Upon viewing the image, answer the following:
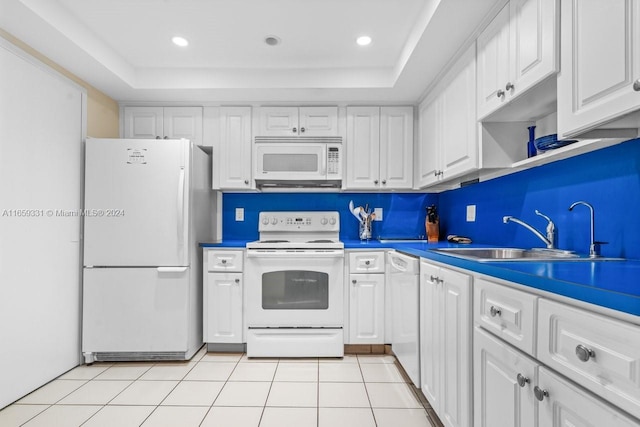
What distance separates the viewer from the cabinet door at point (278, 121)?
2.99 m

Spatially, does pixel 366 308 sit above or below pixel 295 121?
below

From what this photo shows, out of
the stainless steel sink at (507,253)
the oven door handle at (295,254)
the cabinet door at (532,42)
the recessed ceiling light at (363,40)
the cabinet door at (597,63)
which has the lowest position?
the oven door handle at (295,254)

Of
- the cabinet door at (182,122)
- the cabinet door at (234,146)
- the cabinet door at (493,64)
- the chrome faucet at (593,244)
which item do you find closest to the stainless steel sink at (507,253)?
the chrome faucet at (593,244)

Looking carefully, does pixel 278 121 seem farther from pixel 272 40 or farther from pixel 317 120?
pixel 272 40

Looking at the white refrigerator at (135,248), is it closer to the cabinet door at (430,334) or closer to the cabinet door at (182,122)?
the cabinet door at (182,122)

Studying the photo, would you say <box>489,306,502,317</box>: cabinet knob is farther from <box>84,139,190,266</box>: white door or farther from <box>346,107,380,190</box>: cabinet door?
<box>84,139,190,266</box>: white door

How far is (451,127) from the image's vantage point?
2.24m

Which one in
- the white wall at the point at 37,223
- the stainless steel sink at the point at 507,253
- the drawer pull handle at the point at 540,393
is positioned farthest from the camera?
the white wall at the point at 37,223

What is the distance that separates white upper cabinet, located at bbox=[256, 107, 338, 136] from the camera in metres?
2.99

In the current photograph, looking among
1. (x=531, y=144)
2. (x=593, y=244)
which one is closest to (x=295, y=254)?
(x=531, y=144)

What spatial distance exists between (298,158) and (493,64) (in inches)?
63.9

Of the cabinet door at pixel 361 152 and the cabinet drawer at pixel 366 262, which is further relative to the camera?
the cabinet door at pixel 361 152

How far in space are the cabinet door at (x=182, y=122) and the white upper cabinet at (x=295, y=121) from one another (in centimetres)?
55

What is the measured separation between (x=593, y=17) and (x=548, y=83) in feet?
1.07
